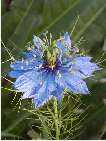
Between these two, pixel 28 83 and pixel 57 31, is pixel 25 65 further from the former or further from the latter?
pixel 57 31

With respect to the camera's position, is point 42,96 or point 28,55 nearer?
point 42,96

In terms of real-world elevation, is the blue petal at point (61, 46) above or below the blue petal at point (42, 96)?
above

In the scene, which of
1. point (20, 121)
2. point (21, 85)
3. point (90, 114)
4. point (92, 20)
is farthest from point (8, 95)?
point (21, 85)

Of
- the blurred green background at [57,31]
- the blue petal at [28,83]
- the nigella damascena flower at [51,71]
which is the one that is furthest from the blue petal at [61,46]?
the blurred green background at [57,31]

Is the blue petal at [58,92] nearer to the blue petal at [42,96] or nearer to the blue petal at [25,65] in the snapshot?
the blue petal at [42,96]

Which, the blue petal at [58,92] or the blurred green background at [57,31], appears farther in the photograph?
the blurred green background at [57,31]

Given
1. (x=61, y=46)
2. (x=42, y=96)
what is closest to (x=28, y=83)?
(x=42, y=96)

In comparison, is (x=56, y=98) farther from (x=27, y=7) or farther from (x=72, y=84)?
(x=27, y=7)
